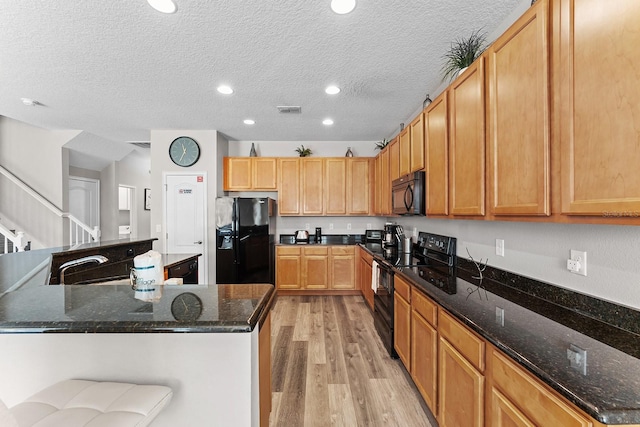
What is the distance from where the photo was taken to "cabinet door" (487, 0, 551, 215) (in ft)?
4.00

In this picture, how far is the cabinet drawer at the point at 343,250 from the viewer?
15.4 feet

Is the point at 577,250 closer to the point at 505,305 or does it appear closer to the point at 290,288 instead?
the point at 505,305

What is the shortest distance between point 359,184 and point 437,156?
2640 millimetres

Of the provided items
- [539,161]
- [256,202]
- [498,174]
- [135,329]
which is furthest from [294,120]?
[135,329]

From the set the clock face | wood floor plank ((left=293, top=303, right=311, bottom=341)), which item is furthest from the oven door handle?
the clock face

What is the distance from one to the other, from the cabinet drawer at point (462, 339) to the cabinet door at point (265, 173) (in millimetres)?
3721

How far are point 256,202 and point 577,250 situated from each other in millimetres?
3684

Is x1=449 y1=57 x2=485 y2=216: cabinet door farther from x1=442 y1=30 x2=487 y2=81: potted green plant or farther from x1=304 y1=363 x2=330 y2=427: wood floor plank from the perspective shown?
x1=304 y1=363 x2=330 y2=427: wood floor plank

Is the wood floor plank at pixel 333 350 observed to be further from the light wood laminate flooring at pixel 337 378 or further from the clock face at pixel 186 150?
the clock face at pixel 186 150

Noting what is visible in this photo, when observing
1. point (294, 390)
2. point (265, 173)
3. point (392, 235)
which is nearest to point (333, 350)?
point (294, 390)

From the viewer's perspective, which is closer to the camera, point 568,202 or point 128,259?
point 568,202

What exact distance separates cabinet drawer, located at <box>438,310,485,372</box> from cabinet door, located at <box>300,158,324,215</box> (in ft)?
11.2

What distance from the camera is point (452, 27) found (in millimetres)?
1994

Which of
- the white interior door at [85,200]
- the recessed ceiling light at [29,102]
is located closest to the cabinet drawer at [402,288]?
the recessed ceiling light at [29,102]
